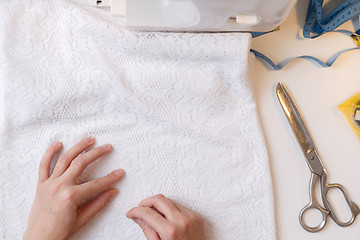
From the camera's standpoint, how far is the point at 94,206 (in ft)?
2.27

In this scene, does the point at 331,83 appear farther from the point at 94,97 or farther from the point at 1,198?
the point at 1,198

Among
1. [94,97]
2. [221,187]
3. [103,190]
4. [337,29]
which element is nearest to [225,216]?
[221,187]

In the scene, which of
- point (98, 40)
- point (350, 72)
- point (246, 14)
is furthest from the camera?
point (350, 72)

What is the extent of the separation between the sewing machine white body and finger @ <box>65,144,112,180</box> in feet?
0.79

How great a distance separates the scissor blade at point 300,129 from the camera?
75 cm

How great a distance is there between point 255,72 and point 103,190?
1.32 ft

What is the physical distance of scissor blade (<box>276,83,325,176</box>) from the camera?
752 millimetres

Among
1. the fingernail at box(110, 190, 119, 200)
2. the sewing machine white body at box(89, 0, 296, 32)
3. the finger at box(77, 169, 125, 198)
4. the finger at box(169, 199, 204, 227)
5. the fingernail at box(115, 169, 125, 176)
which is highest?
the sewing machine white body at box(89, 0, 296, 32)

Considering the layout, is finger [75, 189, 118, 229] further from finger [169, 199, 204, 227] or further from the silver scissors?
the silver scissors

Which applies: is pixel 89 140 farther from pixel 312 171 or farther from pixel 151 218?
pixel 312 171

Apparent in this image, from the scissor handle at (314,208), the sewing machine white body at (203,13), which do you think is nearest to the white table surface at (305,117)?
the scissor handle at (314,208)

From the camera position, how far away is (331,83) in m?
0.80

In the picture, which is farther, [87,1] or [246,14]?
[87,1]

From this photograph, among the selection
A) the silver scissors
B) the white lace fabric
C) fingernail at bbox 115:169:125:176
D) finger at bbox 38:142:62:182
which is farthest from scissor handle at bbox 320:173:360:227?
finger at bbox 38:142:62:182
